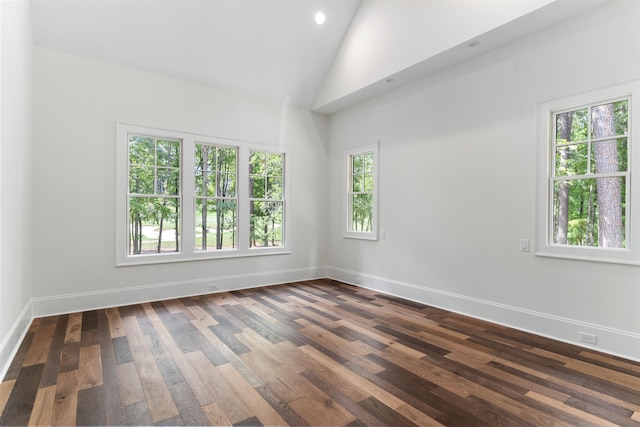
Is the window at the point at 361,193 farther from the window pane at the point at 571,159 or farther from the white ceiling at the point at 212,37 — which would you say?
the window pane at the point at 571,159

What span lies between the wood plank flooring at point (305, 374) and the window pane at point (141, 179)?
5.29 feet

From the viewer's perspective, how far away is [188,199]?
4.80 metres

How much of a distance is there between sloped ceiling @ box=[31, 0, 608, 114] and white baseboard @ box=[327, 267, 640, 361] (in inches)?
113

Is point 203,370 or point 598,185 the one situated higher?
point 598,185

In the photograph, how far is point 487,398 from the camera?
219cm

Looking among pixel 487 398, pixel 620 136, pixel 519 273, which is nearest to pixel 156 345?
pixel 487 398

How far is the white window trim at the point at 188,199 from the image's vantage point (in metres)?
4.29

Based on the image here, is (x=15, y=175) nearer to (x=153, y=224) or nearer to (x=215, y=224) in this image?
(x=153, y=224)

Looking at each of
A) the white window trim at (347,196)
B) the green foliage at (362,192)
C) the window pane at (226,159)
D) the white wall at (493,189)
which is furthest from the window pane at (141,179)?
the white wall at (493,189)

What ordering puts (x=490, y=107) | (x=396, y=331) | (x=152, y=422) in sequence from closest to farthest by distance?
(x=152, y=422) < (x=396, y=331) < (x=490, y=107)

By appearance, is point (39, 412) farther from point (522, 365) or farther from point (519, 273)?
point (519, 273)

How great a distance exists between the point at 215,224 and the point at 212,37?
2.61 meters

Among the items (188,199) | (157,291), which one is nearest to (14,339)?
(157,291)

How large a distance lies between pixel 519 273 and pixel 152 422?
11.6 ft
